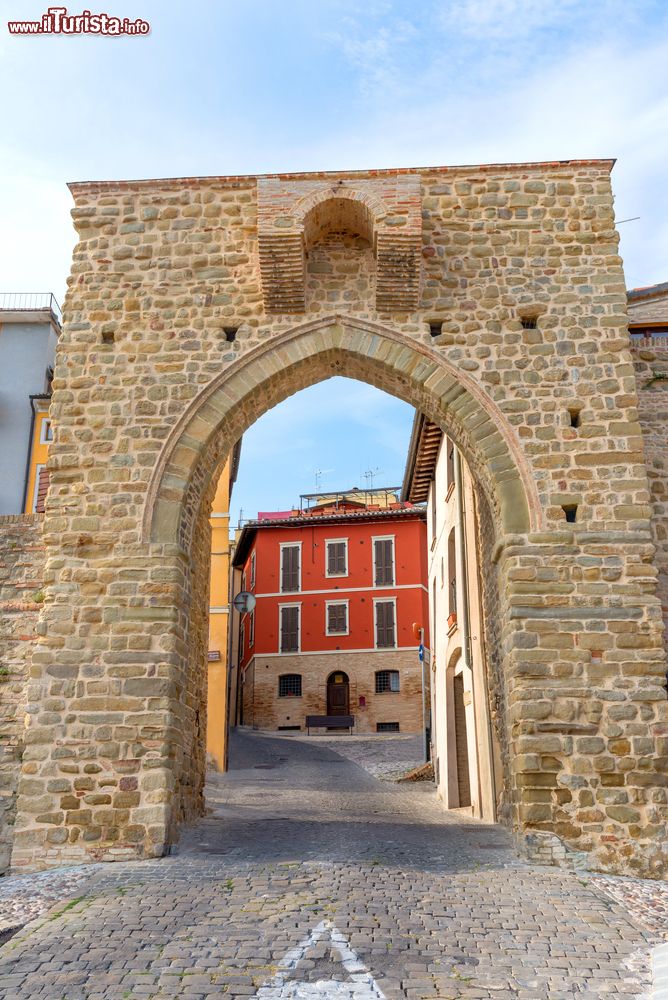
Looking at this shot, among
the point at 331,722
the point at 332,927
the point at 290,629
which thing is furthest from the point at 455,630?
the point at 290,629

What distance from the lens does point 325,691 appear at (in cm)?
2889

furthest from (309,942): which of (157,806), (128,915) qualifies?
(157,806)

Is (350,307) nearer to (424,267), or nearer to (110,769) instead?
(424,267)

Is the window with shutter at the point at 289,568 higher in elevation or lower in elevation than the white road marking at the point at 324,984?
higher

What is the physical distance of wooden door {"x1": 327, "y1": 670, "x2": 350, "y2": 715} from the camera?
2864 centimetres

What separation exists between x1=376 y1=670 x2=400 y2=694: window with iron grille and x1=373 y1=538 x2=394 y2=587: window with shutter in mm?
2815

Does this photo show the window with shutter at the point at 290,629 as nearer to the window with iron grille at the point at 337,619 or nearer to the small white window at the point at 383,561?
the window with iron grille at the point at 337,619

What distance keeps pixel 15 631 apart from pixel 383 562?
21.0 metres

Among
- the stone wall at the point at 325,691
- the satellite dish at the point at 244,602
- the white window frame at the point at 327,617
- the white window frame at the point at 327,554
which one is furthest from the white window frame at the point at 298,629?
the satellite dish at the point at 244,602

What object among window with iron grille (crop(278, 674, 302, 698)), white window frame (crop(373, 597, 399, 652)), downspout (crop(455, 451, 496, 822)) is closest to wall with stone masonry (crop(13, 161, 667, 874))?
downspout (crop(455, 451, 496, 822))

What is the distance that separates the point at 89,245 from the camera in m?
9.70

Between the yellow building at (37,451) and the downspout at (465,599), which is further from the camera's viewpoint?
the yellow building at (37,451)

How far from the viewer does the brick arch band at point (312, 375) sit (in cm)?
876

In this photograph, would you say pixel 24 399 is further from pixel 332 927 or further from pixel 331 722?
pixel 332 927
